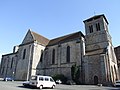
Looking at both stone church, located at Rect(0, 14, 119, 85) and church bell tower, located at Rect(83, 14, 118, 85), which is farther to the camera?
stone church, located at Rect(0, 14, 119, 85)

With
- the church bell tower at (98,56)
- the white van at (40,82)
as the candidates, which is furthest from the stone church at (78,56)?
the white van at (40,82)

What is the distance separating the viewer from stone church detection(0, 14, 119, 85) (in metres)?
30.1

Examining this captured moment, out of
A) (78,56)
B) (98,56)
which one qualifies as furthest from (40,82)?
(78,56)

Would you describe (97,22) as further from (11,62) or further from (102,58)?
(11,62)

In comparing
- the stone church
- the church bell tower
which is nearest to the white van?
the church bell tower

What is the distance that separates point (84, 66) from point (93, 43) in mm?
8718

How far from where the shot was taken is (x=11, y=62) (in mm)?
50000

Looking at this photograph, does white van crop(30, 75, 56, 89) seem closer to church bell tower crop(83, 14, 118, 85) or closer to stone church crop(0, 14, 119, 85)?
church bell tower crop(83, 14, 118, 85)

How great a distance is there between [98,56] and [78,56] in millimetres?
5228

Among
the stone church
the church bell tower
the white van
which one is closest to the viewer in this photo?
the white van

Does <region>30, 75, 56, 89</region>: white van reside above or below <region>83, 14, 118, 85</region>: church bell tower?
below

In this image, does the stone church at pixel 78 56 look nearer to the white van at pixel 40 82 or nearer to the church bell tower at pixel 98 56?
the church bell tower at pixel 98 56

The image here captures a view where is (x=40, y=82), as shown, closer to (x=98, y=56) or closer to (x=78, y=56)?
(x=98, y=56)

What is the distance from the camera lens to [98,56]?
30.6 m
